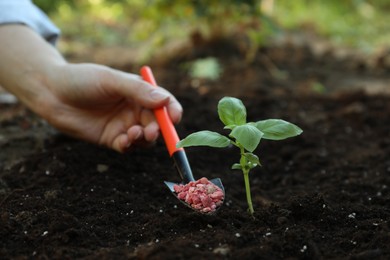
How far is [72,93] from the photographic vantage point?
2.25 metres

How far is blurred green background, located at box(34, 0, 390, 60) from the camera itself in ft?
12.6

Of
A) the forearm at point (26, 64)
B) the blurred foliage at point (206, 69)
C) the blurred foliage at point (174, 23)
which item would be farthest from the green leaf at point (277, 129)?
the blurred foliage at point (174, 23)

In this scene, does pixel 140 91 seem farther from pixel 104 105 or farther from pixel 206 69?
pixel 206 69

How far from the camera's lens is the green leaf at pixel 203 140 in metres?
1.48

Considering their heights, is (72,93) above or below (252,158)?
below

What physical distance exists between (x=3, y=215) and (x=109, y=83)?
2.49ft

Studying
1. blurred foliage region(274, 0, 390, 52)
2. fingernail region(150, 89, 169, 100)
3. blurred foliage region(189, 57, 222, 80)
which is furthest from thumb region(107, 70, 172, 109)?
blurred foliage region(274, 0, 390, 52)

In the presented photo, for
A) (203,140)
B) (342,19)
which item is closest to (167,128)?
(203,140)

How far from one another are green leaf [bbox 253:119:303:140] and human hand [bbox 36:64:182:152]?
602 millimetres

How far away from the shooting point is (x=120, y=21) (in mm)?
6445

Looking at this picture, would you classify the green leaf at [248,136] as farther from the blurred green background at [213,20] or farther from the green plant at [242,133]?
the blurred green background at [213,20]

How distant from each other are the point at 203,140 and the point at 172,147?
1.51ft

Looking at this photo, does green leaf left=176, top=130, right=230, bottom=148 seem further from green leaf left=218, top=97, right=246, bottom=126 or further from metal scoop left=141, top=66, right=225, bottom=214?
metal scoop left=141, top=66, right=225, bottom=214

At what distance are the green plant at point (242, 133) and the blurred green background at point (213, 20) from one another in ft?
6.88
